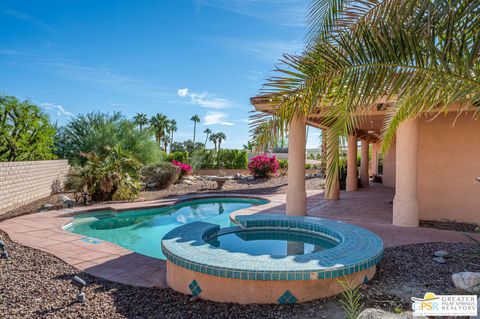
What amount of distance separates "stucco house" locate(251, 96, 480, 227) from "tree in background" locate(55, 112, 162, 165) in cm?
1538

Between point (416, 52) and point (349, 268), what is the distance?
264cm

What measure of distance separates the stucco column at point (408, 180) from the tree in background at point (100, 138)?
17.6 meters

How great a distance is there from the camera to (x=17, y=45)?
13.5 meters

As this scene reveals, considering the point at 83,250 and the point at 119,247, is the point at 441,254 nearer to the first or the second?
the point at 119,247

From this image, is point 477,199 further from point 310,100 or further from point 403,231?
point 310,100

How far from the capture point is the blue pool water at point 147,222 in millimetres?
7453

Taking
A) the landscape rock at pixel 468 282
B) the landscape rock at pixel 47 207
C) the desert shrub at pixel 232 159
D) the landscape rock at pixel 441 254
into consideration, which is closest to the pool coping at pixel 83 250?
the landscape rock at pixel 47 207

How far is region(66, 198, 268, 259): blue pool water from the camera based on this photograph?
7453mm

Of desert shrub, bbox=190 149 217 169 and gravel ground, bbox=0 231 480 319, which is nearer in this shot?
gravel ground, bbox=0 231 480 319

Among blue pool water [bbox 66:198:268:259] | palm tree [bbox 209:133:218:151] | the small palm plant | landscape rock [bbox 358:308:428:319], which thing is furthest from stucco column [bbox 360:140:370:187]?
palm tree [bbox 209:133:218:151]

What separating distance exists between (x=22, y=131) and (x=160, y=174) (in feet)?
22.3

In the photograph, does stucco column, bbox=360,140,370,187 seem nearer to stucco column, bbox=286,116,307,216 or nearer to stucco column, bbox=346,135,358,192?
stucco column, bbox=346,135,358,192

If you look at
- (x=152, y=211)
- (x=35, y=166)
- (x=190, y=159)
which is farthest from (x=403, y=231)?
(x=190, y=159)

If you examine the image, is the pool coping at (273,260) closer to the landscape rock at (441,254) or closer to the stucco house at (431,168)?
the landscape rock at (441,254)
